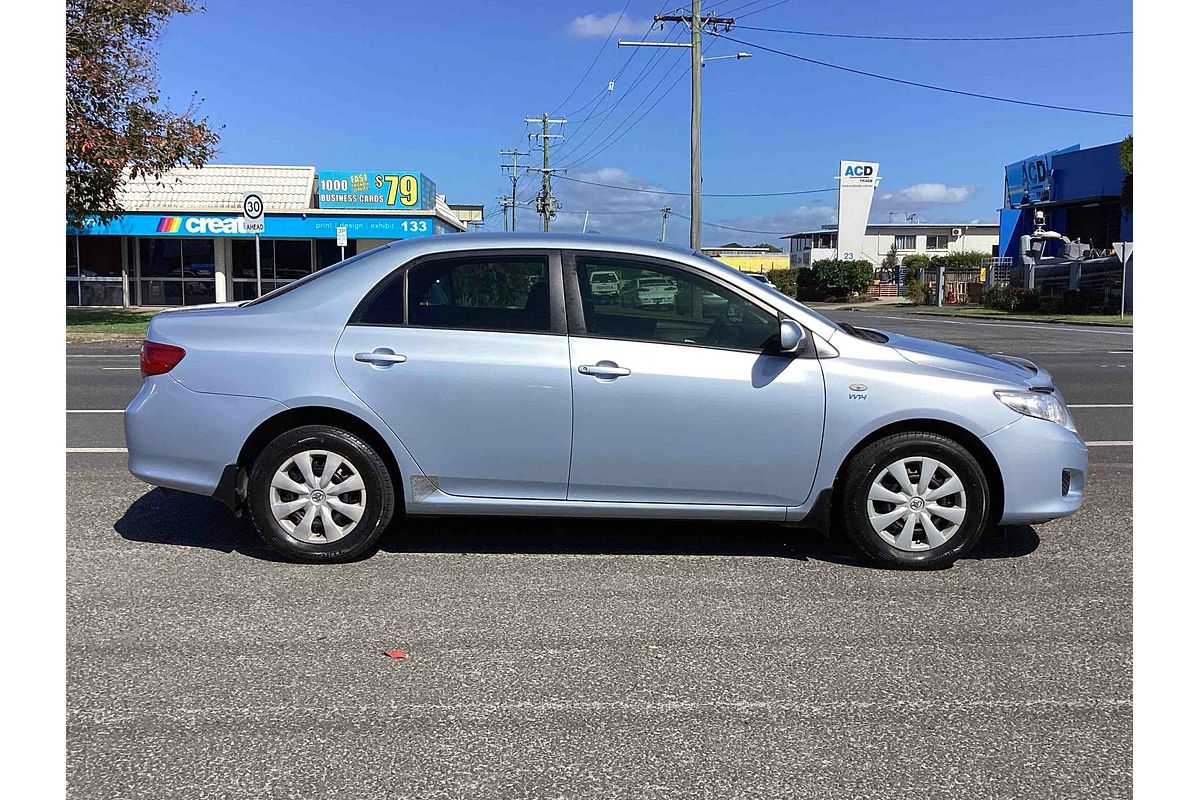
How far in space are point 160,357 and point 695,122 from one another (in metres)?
25.3

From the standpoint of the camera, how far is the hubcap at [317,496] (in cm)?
520

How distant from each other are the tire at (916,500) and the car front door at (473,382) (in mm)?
1487

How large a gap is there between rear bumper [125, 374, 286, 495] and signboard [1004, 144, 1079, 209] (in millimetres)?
57380

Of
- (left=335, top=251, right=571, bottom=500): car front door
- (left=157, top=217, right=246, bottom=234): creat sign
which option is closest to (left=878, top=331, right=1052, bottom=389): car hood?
(left=335, top=251, right=571, bottom=500): car front door

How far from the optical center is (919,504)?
5.19 meters

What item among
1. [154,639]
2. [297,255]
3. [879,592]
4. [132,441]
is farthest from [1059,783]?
[297,255]

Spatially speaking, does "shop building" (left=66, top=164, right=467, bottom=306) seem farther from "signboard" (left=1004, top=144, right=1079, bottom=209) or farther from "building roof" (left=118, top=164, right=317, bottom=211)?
"signboard" (left=1004, top=144, right=1079, bottom=209)

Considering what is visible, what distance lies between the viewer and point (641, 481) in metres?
5.20

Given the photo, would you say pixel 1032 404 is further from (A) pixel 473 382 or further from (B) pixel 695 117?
(B) pixel 695 117

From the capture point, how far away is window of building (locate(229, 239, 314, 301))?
35812 mm

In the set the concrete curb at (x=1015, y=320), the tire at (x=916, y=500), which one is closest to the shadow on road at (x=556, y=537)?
the tire at (x=916, y=500)

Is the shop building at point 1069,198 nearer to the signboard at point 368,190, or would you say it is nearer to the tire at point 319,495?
the signboard at point 368,190

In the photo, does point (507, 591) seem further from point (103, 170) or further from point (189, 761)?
point (103, 170)

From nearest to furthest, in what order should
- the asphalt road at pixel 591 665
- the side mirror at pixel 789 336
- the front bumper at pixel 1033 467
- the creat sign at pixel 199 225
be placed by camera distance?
the asphalt road at pixel 591 665 < the side mirror at pixel 789 336 < the front bumper at pixel 1033 467 < the creat sign at pixel 199 225
